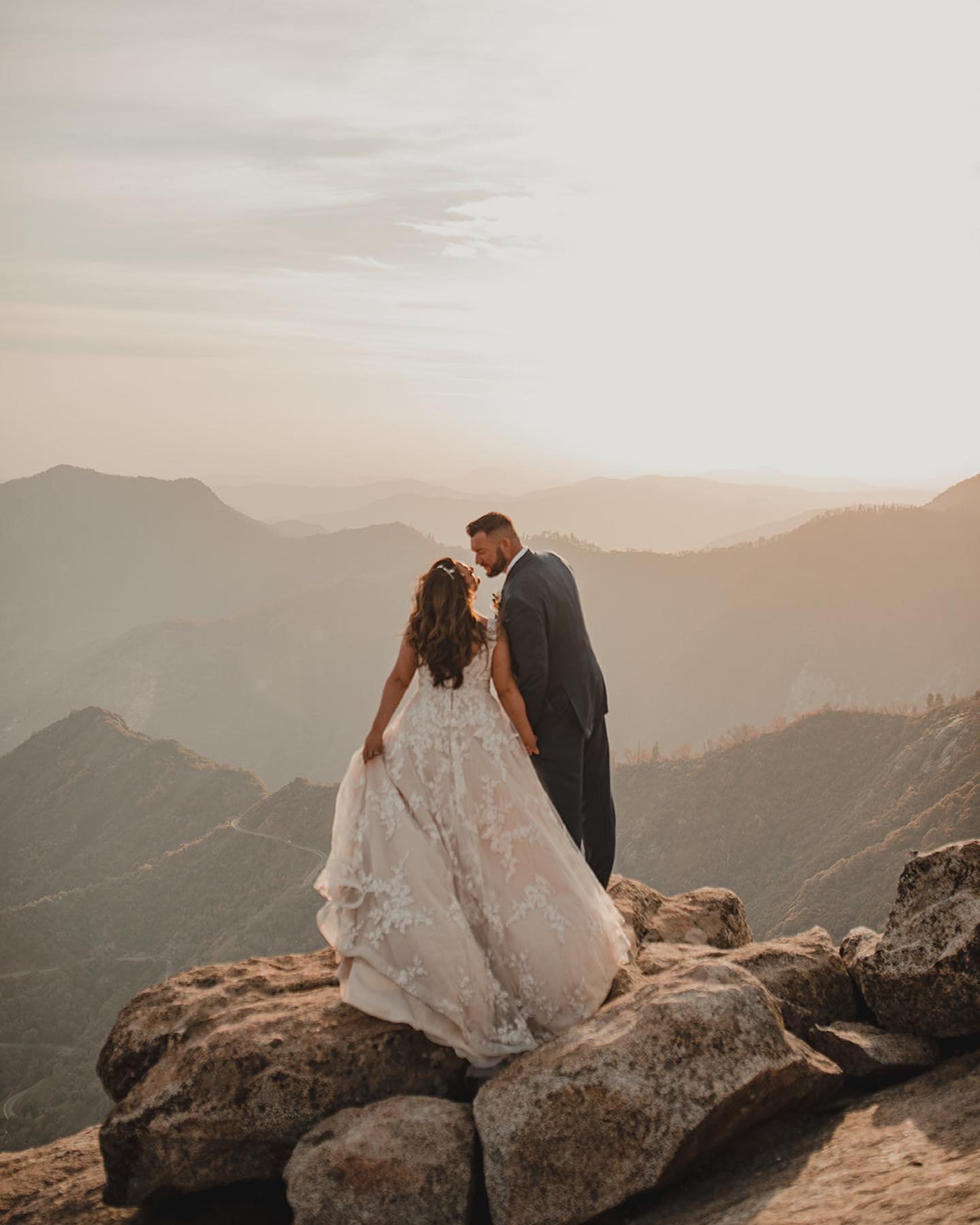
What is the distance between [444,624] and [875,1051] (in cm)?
311

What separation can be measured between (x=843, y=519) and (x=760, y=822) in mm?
73085

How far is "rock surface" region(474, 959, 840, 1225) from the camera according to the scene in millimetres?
4094

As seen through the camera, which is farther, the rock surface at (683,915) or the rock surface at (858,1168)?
the rock surface at (683,915)

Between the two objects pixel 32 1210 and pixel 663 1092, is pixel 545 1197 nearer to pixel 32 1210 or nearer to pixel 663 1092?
pixel 663 1092

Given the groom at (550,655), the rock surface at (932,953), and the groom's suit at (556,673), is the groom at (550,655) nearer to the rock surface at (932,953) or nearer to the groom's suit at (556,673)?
the groom's suit at (556,673)

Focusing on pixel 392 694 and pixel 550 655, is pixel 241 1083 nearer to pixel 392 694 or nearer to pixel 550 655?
pixel 392 694

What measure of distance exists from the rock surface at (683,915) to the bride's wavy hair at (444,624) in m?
2.42

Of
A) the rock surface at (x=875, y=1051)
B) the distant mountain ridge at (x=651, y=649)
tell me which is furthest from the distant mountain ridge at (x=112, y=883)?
the distant mountain ridge at (x=651, y=649)

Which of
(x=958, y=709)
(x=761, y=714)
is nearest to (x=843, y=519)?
(x=761, y=714)

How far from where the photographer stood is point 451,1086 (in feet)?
16.4

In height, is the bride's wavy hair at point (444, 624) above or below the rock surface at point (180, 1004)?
above

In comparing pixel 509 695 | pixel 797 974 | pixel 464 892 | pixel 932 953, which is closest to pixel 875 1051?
pixel 932 953

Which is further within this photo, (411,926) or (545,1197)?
→ (411,926)

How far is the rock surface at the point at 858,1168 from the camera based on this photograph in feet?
11.0
